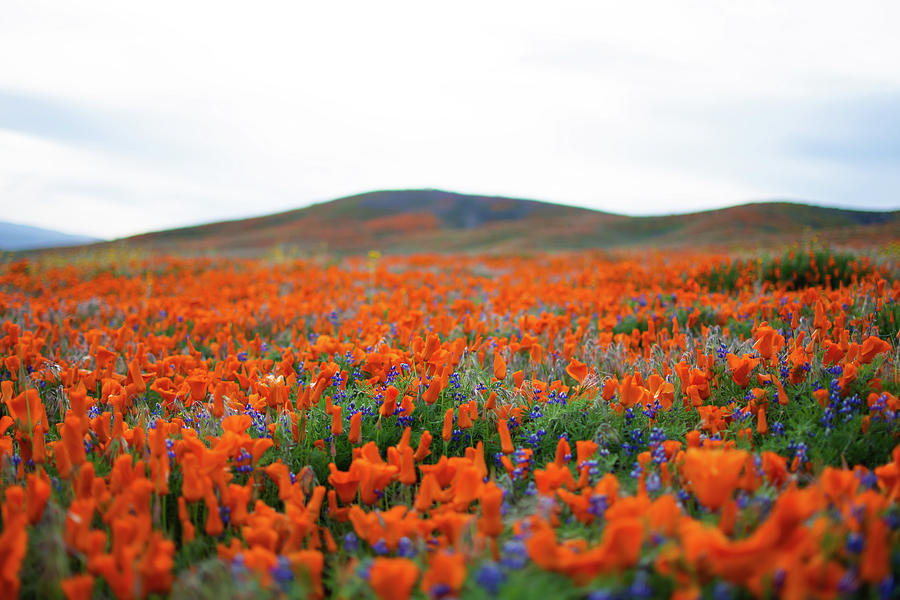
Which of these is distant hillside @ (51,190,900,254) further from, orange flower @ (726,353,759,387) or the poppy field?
orange flower @ (726,353,759,387)

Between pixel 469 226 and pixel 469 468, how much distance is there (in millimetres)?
48955

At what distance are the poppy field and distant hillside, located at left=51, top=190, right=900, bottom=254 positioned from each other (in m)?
24.2

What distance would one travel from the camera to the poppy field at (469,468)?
A: 960 millimetres

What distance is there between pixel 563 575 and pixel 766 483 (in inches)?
29.9

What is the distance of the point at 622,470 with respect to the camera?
171cm

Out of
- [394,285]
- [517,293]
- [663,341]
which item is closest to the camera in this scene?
[663,341]

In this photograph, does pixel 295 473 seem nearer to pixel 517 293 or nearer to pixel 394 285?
pixel 517 293

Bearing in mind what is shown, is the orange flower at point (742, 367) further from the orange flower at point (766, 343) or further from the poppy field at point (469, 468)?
the orange flower at point (766, 343)

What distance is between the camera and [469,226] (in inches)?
1950

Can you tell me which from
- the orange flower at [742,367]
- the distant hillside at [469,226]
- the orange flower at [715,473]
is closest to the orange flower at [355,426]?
the orange flower at [715,473]

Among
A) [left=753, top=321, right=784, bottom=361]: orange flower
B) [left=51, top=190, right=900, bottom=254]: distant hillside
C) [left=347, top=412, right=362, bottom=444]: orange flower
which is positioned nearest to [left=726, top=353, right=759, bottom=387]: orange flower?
[left=753, top=321, right=784, bottom=361]: orange flower

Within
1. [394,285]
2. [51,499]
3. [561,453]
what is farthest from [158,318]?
[561,453]

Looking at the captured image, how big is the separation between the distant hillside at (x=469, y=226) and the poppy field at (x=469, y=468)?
79.5 feet

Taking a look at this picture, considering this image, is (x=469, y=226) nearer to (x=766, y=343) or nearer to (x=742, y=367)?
(x=766, y=343)
